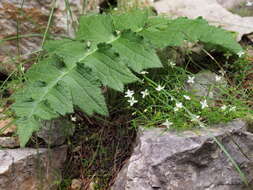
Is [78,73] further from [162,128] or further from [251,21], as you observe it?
[251,21]

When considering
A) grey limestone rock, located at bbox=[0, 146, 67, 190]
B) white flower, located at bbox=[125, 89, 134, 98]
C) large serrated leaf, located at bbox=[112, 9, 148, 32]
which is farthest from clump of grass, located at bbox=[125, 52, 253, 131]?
grey limestone rock, located at bbox=[0, 146, 67, 190]

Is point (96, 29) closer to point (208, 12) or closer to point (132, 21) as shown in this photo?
point (132, 21)

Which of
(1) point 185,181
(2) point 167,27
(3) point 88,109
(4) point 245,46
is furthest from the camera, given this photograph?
(4) point 245,46

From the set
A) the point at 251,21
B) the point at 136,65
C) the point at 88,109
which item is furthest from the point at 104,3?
the point at 88,109

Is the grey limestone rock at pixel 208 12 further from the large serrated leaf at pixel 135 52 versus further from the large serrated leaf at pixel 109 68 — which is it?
the large serrated leaf at pixel 109 68

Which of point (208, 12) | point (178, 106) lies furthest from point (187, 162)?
point (208, 12)

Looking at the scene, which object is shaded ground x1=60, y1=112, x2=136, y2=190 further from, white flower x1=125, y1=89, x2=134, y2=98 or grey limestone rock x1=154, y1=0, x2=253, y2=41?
grey limestone rock x1=154, y1=0, x2=253, y2=41
